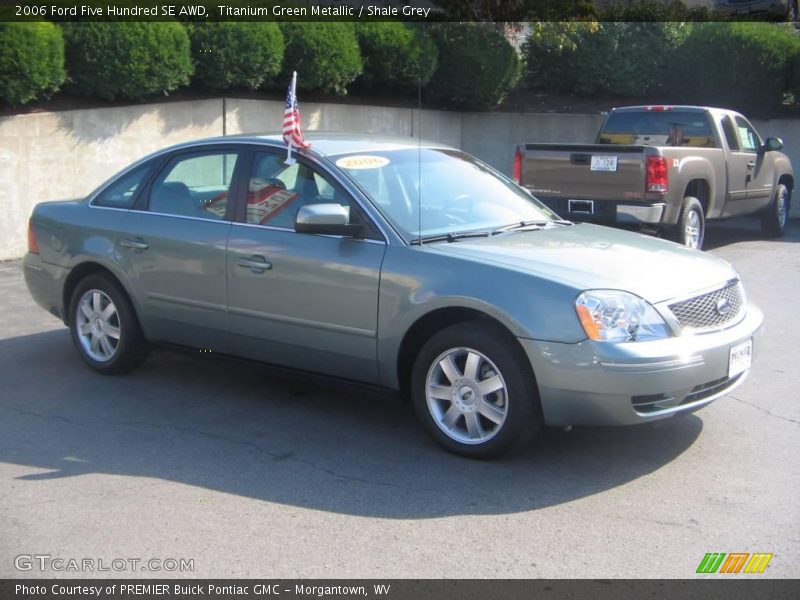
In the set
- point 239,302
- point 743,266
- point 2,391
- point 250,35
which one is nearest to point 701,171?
point 743,266

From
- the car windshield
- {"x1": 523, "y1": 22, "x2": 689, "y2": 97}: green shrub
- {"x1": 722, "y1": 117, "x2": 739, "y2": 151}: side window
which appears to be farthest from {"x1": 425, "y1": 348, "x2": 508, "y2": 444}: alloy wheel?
{"x1": 523, "y1": 22, "x2": 689, "y2": 97}: green shrub

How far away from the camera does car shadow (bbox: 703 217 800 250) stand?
540 inches

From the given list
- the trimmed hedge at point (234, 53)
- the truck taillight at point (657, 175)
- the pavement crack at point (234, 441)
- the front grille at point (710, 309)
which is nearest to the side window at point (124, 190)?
the pavement crack at point (234, 441)

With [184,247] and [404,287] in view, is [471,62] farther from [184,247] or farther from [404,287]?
[404,287]

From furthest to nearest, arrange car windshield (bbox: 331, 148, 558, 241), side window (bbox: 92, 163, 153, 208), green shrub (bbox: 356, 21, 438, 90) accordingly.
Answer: green shrub (bbox: 356, 21, 438, 90) < side window (bbox: 92, 163, 153, 208) < car windshield (bbox: 331, 148, 558, 241)

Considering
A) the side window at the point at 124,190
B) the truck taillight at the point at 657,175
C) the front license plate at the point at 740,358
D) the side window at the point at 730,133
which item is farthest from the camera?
the side window at the point at 730,133

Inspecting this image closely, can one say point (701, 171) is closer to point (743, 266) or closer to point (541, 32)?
point (743, 266)

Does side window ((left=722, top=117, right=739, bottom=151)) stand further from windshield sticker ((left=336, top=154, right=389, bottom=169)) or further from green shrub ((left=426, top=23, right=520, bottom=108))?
windshield sticker ((left=336, top=154, right=389, bottom=169))

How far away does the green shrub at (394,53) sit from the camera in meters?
15.8

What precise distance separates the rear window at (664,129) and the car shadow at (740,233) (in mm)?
1434

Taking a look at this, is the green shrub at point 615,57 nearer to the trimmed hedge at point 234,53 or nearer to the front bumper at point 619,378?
the trimmed hedge at point 234,53

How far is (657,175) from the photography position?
1051cm

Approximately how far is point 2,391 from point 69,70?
22.0ft

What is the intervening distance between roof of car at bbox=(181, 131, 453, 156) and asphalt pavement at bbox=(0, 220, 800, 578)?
1.40m
